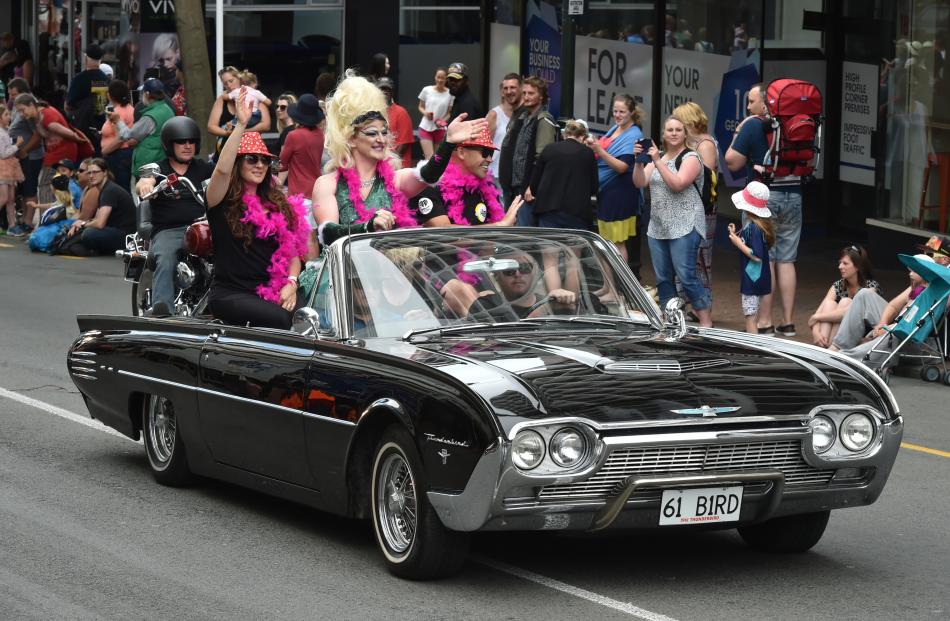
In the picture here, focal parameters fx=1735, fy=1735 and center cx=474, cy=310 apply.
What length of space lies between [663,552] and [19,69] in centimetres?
2839

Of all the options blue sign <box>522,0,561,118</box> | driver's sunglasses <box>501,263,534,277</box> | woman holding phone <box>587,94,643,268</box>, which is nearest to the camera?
driver's sunglasses <box>501,263,534,277</box>

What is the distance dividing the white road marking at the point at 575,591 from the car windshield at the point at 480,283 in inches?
39.8

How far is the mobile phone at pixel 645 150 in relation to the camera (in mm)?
14523

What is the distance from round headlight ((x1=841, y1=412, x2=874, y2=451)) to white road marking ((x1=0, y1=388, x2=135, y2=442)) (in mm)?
4976

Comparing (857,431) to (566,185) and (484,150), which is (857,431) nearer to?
(484,150)

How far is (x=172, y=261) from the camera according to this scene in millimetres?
12898

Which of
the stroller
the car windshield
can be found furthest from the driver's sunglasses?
the stroller

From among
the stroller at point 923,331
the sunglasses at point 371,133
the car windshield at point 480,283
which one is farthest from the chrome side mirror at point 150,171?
the stroller at point 923,331

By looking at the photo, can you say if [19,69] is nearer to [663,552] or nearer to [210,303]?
[210,303]

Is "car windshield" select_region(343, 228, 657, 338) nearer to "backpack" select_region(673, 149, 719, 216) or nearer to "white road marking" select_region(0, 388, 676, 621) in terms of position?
"white road marking" select_region(0, 388, 676, 621)

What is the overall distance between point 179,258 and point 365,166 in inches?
158

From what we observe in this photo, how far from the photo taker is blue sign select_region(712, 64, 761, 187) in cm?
1998

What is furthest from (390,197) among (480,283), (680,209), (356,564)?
(680,209)

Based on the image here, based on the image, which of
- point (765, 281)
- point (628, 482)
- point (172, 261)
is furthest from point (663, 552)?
point (765, 281)
